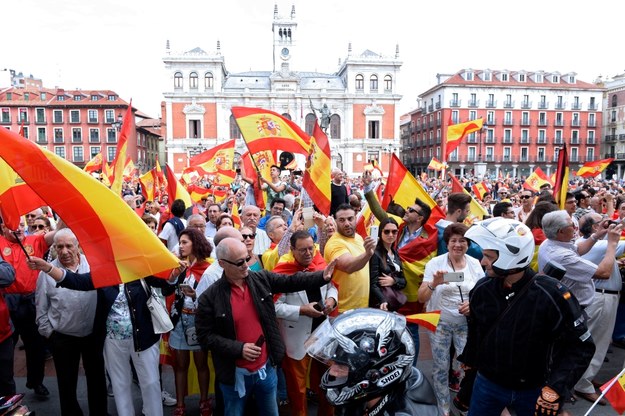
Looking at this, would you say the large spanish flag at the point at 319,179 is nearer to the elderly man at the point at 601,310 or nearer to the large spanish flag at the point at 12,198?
the elderly man at the point at 601,310

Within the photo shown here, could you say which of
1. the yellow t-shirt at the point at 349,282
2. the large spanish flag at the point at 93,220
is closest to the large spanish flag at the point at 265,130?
the yellow t-shirt at the point at 349,282

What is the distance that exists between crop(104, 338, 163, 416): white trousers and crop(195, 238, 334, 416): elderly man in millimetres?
Result: 775

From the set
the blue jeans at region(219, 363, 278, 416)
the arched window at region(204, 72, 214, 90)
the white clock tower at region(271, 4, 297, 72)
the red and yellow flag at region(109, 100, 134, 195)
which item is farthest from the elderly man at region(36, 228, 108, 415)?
the white clock tower at region(271, 4, 297, 72)

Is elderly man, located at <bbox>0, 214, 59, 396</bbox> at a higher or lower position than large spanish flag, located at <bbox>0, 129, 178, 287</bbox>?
lower

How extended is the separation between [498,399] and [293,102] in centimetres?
5766

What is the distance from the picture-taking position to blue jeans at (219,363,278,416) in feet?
10.1

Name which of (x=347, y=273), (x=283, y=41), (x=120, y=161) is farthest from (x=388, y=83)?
(x=347, y=273)

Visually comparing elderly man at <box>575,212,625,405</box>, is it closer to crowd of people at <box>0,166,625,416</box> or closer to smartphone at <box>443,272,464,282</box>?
crowd of people at <box>0,166,625,416</box>

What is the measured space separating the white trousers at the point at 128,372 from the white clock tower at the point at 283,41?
6531cm

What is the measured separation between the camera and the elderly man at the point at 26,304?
423 centimetres

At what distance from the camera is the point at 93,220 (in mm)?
2828

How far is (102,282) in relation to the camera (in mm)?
2785

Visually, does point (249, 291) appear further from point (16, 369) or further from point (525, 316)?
point (16, 369)

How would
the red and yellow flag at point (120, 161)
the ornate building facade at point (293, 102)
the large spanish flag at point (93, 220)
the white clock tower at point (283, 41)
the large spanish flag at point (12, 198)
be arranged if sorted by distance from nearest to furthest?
the large spanish flag at point (93, 220), the large spanish flag at point (12, 198), the red and yellow flag at point (120, 161), the ornate building facade at point (293, 102), the white clock tower at point (283, 41)
